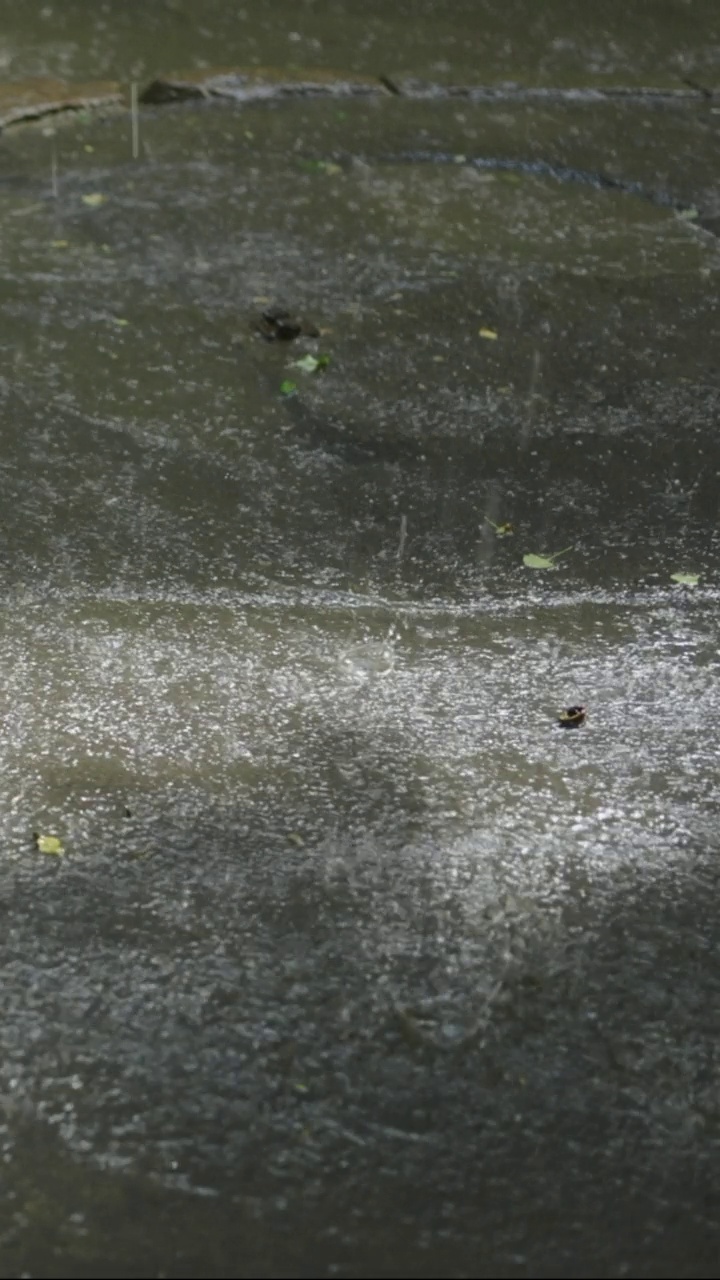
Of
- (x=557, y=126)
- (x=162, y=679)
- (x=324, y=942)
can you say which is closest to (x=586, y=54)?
(x=557, y=126)

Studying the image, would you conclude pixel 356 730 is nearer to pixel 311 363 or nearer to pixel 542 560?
pixel 542 560

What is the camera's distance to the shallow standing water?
91.2 inches

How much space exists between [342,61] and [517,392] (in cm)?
334

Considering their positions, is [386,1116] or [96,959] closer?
[386,1116]

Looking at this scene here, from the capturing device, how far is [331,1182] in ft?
7.48

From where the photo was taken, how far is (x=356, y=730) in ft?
10.5

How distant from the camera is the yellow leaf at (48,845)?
2832mm

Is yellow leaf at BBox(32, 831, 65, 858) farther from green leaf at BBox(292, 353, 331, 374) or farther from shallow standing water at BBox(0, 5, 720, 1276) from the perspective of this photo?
green leaf at BBox(292, 353, 331, 374)

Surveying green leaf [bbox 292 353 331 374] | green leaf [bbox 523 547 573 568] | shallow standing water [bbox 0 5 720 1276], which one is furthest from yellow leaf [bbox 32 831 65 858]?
green leaf [bbox 292 353 331 374]

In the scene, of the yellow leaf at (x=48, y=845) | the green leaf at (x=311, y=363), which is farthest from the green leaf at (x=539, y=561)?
the yellow leaf at (x=48, y=845)

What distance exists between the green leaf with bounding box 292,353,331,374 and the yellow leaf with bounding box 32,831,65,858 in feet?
7.09

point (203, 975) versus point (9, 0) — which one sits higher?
point (9, 0)

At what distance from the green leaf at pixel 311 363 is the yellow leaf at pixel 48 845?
7.09ft

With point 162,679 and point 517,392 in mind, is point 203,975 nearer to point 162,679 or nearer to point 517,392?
point 162,679
